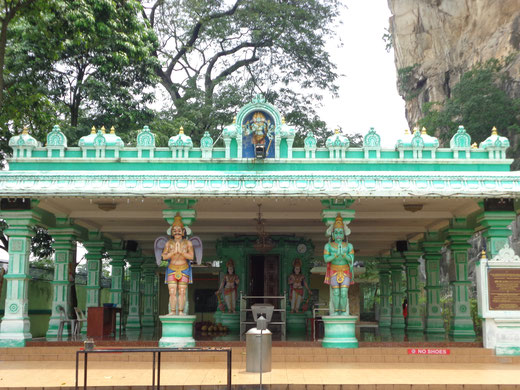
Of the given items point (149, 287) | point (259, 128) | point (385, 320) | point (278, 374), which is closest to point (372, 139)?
point (259, 128)

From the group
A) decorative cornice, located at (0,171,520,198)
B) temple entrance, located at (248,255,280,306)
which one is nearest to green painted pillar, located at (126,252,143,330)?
temple entrance, located at (248,255,280,306)

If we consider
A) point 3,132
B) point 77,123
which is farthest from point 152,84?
point 3,132

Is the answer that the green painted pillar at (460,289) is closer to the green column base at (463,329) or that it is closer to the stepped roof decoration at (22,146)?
the green column base at (463,329)

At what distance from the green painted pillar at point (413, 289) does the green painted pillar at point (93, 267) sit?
27.4ft

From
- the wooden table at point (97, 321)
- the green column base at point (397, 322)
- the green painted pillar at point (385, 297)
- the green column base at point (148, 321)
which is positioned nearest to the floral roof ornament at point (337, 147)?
the wooden table at point (97, 321)

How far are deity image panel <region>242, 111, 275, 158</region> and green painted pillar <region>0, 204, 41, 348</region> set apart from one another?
4.13 m

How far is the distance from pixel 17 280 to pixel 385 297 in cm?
1264

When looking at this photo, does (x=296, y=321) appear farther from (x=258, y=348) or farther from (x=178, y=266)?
(x=258, y=348)

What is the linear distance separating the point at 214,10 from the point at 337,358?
20.7 m

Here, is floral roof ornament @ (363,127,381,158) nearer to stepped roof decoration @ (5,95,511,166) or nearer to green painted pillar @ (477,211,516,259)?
stepped roof decoration @ (5,95,511,166)

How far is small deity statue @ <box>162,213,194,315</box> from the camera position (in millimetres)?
11117

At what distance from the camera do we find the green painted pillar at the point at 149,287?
18898 mm

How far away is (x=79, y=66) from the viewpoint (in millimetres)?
19750

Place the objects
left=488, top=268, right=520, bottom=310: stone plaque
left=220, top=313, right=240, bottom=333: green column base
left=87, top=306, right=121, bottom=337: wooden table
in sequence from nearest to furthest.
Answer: left=488, top=268, right=520, bottom=310: stone plaque < left=87, top=306, right=121, bottom=337: wooden table < left=220, top=313, right=240, bottom=333: green column base
